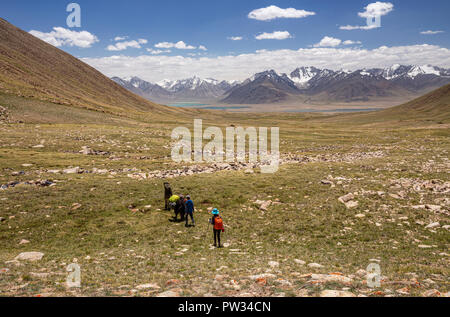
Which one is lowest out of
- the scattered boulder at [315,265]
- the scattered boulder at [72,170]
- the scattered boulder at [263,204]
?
the scattered boulder at [315,265]

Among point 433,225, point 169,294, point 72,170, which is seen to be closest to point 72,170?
point 72,170

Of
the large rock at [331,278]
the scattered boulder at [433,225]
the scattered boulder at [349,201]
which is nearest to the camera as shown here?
the large rock at [331,278]

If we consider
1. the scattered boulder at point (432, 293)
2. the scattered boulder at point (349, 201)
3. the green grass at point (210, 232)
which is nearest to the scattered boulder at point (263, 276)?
the green grass at point (210, 232)

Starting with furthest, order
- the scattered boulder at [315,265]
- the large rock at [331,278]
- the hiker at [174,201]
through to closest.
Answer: the hiker at [174,201] → the scattered boulder at [315,265] → the large rock at [331,278]

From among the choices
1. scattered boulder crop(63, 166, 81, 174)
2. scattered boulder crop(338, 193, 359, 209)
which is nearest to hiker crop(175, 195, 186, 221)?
scattered boulder crop(338, 193, 359, 209)

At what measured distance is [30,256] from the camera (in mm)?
14625

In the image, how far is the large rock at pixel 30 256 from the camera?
14281 mm

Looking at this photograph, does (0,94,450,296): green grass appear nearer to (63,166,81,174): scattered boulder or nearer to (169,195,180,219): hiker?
(169,195,180,219): hiker

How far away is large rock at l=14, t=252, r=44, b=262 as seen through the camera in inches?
562

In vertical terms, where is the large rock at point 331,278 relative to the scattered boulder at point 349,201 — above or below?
below

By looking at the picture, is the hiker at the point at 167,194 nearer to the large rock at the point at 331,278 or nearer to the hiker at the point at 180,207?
the hiker at the point at 180,207

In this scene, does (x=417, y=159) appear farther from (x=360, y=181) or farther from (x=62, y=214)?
(x=62, y=214)

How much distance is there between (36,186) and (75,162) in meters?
12.2
